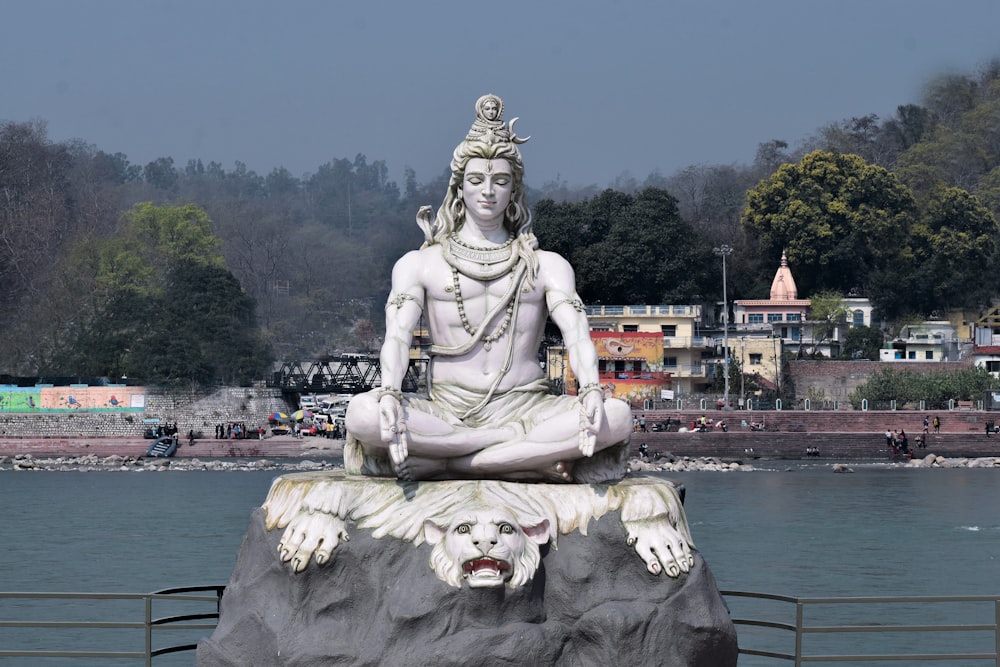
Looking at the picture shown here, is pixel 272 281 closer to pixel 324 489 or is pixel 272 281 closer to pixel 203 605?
pixel 203 605

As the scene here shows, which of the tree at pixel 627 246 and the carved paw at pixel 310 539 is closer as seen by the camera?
the carved paw at pixel 310 539

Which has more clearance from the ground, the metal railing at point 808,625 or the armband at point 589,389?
the armband at point 589,389

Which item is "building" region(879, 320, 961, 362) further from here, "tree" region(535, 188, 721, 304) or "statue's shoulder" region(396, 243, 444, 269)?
"statue's shoulder" region(396, 243, 444, 269)

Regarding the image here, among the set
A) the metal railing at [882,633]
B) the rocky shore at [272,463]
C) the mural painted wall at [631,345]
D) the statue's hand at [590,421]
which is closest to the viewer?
the statue's hand at [590,421]

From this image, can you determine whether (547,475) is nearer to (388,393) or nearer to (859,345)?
(388,393)

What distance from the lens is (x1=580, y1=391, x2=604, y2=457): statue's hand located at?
1009 centimetres

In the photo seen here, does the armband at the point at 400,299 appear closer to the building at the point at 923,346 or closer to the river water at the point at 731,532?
the river water at the point at 731,532

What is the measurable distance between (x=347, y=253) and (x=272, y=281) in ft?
35.0

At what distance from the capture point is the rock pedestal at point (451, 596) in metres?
9.26

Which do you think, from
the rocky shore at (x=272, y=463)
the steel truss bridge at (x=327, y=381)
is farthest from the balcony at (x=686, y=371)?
the steel truss bridge at (x=327, y=381)

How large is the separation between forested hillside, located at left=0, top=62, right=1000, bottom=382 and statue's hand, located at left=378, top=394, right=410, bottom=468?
3936cm

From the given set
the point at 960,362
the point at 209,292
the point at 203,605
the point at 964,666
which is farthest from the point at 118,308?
the point at 964,666

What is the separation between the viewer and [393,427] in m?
9.95

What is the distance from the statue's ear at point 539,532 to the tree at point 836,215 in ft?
188
